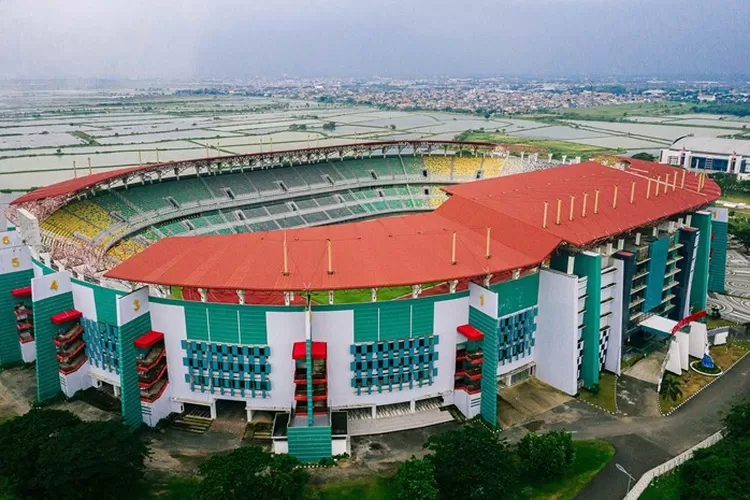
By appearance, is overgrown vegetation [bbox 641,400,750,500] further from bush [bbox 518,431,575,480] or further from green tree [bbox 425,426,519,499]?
green tree [bbox 425,426,519,499]

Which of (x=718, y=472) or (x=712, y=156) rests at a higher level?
(x=712, y=156)

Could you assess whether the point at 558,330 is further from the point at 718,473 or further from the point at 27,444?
the point at 27,444

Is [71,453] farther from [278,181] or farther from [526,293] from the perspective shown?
[278,181]

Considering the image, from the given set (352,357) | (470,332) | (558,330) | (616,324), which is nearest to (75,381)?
(352,357)

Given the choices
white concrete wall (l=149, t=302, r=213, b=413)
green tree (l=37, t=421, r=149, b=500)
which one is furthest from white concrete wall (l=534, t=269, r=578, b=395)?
green tree (l=37, t=421, r=149, b=500)

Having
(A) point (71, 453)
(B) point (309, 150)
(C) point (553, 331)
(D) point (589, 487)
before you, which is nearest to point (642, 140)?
(B) point (309, 150)

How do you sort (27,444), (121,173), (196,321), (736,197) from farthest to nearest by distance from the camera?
1. (736,197)
2. (121,173)
3. (196,321)
4. (27,444)

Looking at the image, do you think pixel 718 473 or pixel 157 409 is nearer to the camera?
pixel 718 473
